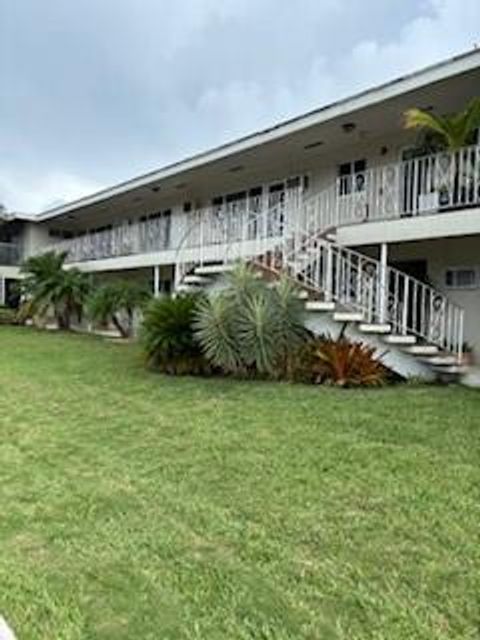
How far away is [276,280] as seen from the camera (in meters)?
13.9

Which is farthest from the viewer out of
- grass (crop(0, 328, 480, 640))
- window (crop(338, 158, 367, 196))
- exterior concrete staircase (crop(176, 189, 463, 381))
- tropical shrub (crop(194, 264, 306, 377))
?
window (crop(338, 158, 367, 196))

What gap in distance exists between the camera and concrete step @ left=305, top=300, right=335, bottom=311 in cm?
1355

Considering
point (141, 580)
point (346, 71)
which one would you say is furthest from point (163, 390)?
point (346, 71)

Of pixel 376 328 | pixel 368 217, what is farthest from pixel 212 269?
pixel 376 328

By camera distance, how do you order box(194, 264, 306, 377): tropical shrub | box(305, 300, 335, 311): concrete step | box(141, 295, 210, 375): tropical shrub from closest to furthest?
box(194, 264, 306, 377): tropical shrub
box(305, 300, 335, 311): concrete step
box(141, 295, 210, 375): tropical shrub

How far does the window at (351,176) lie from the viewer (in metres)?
17.7

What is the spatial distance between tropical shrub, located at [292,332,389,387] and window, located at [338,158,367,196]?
5072 millimetres

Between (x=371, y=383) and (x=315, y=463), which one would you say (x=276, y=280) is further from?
(x=315, y=463)

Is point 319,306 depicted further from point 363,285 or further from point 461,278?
point 461,278

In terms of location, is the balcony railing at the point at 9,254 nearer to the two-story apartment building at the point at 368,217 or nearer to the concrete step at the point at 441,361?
the two-story apartment building at the point at 368,217

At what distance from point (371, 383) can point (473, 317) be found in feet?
11.7

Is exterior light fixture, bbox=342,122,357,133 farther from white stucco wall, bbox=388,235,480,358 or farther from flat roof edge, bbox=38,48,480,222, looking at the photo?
white stucco wall, bbox=388,235,480,358

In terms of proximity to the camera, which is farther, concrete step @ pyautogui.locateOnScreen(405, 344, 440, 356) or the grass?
concrete step @ pyautogui.locateOnScreen(405, 344, 440, 356)

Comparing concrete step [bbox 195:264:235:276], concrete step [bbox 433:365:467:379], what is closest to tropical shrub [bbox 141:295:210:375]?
concrete step [bbox 195:264:235:276]
